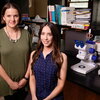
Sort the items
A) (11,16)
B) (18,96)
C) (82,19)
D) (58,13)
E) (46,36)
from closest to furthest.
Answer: (46,36), (11,16), (18,96), (82,19), (58,13)

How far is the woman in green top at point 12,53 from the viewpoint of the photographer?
134cm

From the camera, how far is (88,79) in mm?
1394

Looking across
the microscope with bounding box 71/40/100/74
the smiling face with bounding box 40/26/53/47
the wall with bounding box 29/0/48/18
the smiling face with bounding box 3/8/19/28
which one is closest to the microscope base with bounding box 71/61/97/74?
the microscope with bounding box 71/40/100/74

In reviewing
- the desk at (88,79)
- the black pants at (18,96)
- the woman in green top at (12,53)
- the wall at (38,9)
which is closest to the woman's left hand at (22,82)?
the woman in green top at (12,53)

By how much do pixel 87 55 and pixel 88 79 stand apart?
0.31 m

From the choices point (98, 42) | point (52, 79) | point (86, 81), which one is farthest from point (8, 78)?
point (98, 42)

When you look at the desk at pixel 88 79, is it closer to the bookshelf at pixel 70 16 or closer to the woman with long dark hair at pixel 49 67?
the woman with long dark hair at pixel 49 67

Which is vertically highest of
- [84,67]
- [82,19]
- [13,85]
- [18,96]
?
[82,19]

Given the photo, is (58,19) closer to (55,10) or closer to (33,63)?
(55,10)

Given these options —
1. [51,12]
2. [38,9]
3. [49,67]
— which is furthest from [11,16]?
[38,9]

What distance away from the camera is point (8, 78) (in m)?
1.41

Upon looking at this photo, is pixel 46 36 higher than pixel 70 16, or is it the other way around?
pixel 70 16

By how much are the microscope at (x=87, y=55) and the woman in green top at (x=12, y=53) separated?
0.53 m

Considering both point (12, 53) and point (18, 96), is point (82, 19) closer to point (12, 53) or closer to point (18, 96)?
point (12, 53)
